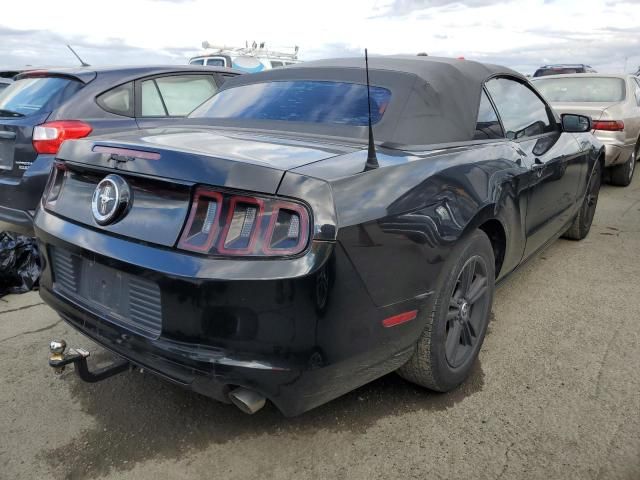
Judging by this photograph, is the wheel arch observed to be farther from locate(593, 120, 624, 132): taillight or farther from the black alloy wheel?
locate(593, 120, 624, 132): taillight

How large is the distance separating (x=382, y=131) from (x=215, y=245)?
1.08 m

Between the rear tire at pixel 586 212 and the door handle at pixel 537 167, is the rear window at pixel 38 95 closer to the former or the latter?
the door handle at pixel 537 167

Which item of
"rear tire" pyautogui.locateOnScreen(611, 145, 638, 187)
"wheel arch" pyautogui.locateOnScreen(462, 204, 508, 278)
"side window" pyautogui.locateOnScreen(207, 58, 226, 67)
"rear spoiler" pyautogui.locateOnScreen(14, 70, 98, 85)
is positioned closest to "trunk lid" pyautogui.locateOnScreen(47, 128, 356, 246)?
"wheel arch" pyautogui.locateOnScreen(462, 204, 508, 278)

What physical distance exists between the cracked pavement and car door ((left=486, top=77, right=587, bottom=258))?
75 centimetres

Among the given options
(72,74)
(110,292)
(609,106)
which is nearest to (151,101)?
(72,74)

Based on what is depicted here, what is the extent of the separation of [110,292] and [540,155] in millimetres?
2554

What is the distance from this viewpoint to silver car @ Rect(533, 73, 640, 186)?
6.81 m

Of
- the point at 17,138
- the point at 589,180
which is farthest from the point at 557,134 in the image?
the point at 17,138

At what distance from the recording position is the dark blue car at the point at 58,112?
4.25 m

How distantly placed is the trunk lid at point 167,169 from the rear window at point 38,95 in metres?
2.43

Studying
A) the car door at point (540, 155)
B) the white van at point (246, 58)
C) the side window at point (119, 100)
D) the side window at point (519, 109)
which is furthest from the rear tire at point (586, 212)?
the white van at point (246, 58)

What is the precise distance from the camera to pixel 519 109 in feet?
11.5

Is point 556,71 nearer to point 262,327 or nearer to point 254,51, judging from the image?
point 254,51

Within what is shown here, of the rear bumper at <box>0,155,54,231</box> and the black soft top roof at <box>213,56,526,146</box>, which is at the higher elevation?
the black soft top roof at <box>213,56,526,146</box>
